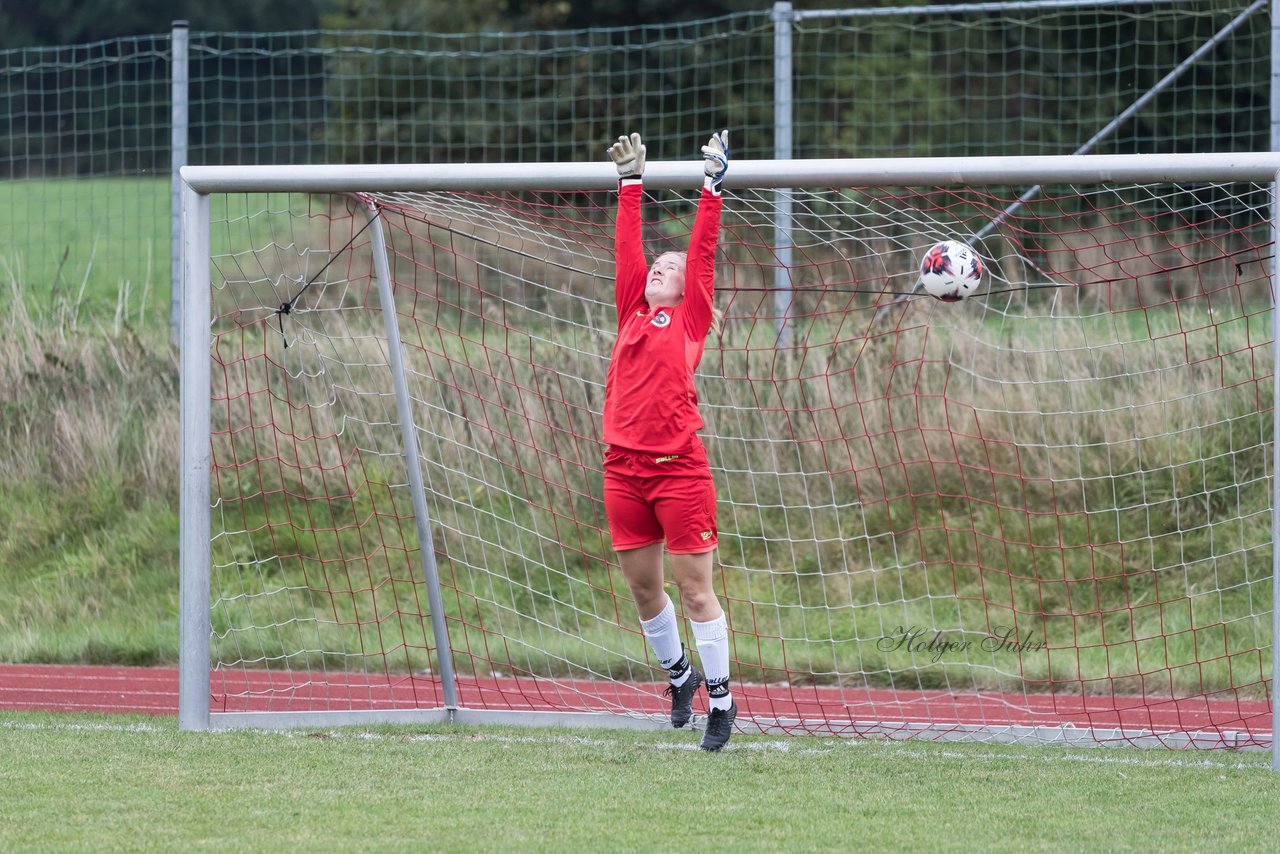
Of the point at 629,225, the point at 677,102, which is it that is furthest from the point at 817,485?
the point at 677,102

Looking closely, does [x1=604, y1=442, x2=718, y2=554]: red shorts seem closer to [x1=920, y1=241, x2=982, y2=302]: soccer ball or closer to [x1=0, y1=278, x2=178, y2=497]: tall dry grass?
[x1=920, y1=241, x2=982, y2=302]: soccer ball

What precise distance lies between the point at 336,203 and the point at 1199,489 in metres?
8.60

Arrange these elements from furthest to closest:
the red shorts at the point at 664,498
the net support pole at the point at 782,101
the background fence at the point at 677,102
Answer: the background fence at the point at 677,102
the net support pole at the point at 782,101
the red shorts at the point at 664,498

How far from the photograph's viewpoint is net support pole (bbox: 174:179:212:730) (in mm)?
5895

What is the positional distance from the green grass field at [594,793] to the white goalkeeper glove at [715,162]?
2.05 meters

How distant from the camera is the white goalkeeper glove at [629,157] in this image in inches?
205

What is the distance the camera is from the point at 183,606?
5.91 m

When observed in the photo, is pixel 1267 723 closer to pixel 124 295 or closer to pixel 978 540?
pixel 978 540

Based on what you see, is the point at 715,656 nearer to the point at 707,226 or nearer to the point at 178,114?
the point at 707,226

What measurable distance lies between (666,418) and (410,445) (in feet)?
4.92

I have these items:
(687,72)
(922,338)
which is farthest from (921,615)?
(687,72)

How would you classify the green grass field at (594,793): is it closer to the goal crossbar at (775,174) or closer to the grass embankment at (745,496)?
the goal crossbar at (775,174)

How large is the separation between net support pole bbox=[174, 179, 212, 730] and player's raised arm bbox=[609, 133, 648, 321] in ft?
5.74

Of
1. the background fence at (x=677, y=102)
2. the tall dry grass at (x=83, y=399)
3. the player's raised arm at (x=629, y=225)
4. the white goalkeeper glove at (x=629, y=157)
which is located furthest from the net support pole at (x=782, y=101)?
the tall dry grass at (x=83, y=399)
